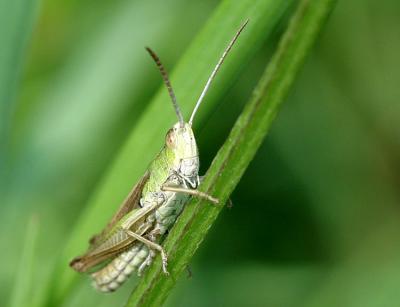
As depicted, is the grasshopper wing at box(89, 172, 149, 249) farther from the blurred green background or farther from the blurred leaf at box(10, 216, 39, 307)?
the blurred green background

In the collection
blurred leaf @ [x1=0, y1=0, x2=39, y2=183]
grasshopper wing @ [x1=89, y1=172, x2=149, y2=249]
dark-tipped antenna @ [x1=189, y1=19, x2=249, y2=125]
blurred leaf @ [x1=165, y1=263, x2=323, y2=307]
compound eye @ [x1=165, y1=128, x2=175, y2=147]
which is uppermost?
blurred leaf @ [x1=0, y1=0, x2=39, y2=183]

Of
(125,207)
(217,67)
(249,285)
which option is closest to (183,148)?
(125,207)

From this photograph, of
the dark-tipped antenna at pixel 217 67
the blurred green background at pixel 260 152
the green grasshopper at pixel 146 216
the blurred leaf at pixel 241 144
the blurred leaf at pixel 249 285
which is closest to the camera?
the blurred leaf at pixel 241 144

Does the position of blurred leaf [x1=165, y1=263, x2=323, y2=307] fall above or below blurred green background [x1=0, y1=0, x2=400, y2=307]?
below

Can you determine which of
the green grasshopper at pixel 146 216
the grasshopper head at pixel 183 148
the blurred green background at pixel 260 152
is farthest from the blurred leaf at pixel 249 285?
the grasshopper head at pixel 183 148

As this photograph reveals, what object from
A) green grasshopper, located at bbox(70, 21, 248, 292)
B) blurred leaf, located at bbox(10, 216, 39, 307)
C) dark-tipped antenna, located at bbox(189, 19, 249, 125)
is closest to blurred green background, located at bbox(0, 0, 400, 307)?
green grasshopper, located at bbox(70, 21, 248, 292)

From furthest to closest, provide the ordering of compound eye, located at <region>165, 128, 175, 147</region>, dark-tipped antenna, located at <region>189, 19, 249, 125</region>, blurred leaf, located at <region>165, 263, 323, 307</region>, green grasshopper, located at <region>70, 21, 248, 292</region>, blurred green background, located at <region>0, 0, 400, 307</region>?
1. blurred green background, located at <region>0, 0, 400, 307</region>
2. blurred leaf, located at <region>165, 263, 323, 307</region>
3. green grasshopper, located at <region>70, 21, 248, 292</region>
4. compound eye, located at <region>165, 128, 175, 147</region>
5. dark-tipped antenna, located at <region>189, 19, 249, 125</region>

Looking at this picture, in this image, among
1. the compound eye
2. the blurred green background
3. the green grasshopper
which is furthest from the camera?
the blurred green background

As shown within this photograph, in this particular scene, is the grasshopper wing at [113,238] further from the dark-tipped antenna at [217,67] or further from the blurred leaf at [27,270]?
the dark-tipped antenna at [217,67]
